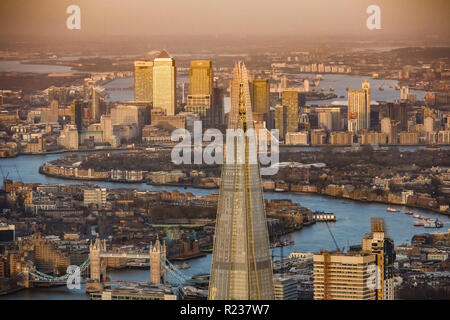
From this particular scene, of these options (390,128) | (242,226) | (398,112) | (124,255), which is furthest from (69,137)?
(242,226)

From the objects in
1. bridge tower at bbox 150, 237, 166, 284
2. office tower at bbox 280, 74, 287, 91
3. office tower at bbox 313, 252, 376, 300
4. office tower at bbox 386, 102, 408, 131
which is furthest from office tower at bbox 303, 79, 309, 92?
office tower at bbox 313, 252, 376, 300

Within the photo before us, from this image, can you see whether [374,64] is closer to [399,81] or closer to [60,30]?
[399,81]

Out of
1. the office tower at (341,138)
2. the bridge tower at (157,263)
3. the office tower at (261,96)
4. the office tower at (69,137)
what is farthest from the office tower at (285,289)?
the office tower at (69,137)

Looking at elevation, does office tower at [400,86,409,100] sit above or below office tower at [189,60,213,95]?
below

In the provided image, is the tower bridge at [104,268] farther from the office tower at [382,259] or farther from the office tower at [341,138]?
the office tower at [341,138]

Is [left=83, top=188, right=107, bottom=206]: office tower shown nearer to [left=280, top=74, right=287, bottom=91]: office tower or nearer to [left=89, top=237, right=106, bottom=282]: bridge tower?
[left=280, top=74, right=287, bottom=91]: office tower
